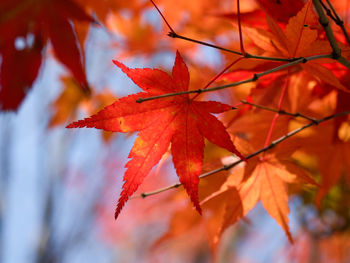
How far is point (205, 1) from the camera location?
1229 millimetres

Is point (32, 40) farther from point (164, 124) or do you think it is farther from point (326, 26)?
point (326, 26)

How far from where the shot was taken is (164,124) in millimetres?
464

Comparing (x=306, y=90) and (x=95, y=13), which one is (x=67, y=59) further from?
(x=306, y=90)

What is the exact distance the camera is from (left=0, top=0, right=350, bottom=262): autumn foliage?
0.43 metres

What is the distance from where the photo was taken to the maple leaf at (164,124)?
1.37ft

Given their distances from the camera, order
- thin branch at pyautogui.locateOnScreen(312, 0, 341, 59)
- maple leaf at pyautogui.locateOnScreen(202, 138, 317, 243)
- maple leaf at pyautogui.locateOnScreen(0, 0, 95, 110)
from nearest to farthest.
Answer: thin branch at pyautogui.locateOnScreen(312, 0, 341, 59) → maple leaf at pyautogui.locateOnScreen(202, 138, 317, 243) → maple leaf at pyautogui.locateOnScreen(0, 0, 95, 110)

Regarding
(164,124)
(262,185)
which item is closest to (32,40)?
(164,124)

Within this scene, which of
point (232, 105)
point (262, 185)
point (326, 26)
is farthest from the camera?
point (232, 105)

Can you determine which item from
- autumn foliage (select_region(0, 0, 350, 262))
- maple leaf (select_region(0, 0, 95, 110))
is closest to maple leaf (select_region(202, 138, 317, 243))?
autumn foliage (select_region(0, 0, 350, 262))

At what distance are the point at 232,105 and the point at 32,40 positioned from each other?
46 cm

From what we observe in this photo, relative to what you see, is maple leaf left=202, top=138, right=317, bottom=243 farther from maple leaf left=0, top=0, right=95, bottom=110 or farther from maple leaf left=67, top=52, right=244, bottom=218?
maple leaf left=0, top=0, right=95, bottom=110

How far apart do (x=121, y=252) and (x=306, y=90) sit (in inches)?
241

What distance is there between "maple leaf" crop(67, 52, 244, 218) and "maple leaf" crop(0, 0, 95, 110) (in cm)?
25

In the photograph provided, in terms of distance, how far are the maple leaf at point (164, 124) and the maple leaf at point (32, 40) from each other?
0.25 m
